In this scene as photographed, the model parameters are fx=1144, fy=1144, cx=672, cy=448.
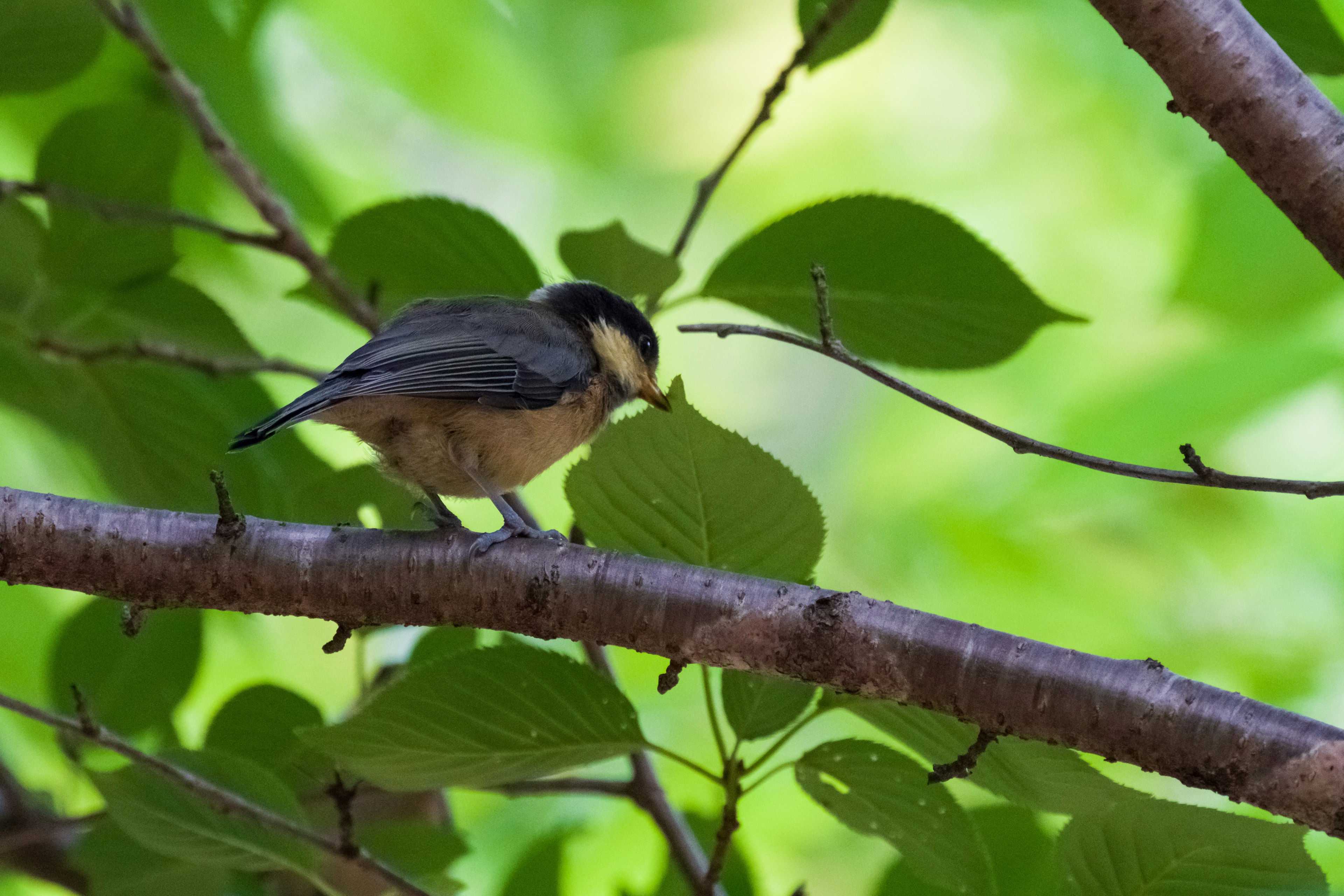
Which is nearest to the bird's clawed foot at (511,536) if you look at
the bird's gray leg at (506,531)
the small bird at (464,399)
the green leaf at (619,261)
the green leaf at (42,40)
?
the bird's gray leg at (506,531)

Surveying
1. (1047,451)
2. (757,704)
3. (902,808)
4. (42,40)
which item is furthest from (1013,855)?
(42,40)

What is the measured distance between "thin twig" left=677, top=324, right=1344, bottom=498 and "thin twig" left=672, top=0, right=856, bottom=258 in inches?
28.5

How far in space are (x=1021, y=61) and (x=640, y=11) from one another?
1.60m

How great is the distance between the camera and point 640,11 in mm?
4797

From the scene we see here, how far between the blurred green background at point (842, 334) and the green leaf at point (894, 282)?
18.9 inches

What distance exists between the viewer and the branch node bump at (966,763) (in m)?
1.44

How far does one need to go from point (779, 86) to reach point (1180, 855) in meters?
1.51

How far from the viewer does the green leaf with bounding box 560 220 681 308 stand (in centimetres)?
214

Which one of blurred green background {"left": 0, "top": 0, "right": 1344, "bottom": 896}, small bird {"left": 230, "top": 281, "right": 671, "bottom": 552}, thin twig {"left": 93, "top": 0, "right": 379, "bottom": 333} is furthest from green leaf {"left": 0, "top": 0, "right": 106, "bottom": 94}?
small bird {"left": 230, "top": 281, "right": 671, "bottom": 552}

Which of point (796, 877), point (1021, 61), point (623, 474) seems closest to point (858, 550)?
point (796, 877)

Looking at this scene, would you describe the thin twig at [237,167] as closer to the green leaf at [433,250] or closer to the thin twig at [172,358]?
the green leaf at [433,250]

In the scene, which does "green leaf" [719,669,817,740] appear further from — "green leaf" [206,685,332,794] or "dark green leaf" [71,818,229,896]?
"dark green leaf" [71,818,229,896]

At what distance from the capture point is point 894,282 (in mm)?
2125

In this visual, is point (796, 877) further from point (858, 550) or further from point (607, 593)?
point (607, 593)
